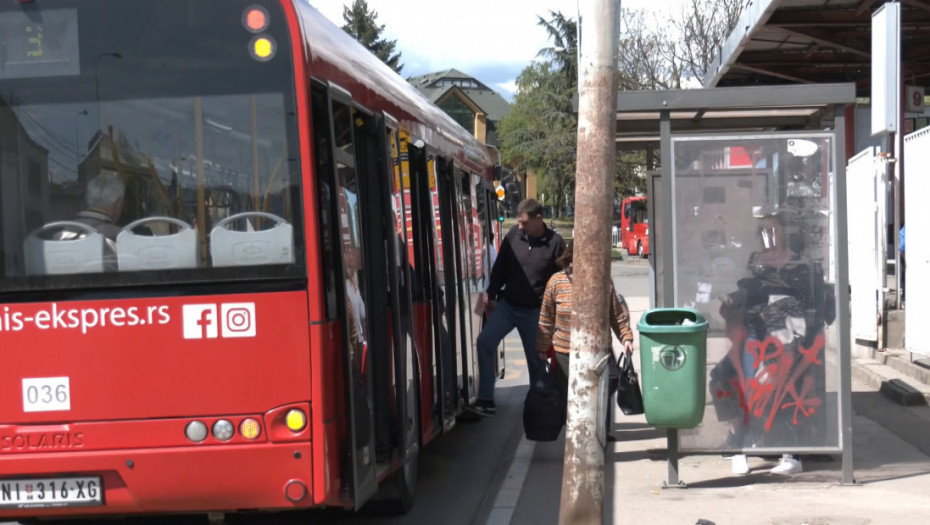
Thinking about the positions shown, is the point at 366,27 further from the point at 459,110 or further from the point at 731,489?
the point at 731,489

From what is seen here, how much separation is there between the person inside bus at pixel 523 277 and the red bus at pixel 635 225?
4092 centimetres

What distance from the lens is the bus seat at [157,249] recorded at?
510 cm

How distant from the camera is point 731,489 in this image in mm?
7426

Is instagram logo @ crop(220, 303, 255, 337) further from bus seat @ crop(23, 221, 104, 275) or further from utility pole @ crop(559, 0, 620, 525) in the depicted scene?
utility pole @ crop(559, 0, 620, 525)

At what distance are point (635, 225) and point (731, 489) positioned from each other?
4584cm

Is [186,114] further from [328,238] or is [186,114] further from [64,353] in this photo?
[64,353]

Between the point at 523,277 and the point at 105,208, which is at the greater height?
the point at 105,208

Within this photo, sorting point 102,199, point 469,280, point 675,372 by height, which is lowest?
point 675,372

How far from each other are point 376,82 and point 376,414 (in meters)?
2.13

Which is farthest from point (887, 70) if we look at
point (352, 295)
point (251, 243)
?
point (251, 243)

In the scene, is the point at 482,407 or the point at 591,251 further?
the point at 482,407

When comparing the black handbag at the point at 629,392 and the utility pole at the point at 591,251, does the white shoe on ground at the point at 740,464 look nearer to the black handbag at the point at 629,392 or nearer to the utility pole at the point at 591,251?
the black handbag at the point at 629,392

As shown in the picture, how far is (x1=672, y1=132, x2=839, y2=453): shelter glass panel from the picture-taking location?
7.43 meters

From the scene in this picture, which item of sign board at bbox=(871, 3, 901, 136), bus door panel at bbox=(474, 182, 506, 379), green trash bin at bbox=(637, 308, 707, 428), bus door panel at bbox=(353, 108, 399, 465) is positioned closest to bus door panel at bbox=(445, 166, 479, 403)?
bus door panel at bbox=(474, 182, 506, 379)
